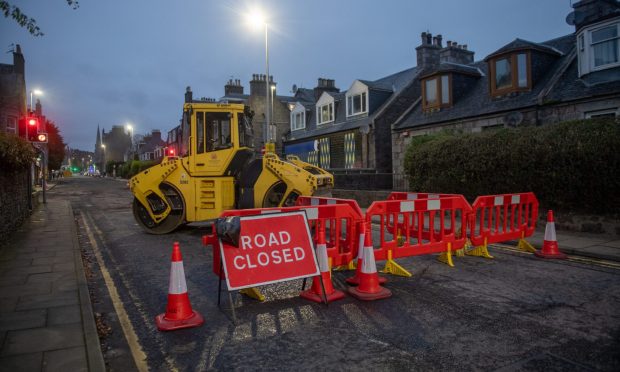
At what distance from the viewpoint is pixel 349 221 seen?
20.5 ft

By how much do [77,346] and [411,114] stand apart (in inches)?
898

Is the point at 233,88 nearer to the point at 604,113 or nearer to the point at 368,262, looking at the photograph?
the point at 604,113

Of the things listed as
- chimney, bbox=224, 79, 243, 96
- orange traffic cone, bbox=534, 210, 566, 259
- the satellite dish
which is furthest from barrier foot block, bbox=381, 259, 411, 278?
chimney, bbox=224, 79, 243, 96

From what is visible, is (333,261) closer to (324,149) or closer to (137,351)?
(137,351)

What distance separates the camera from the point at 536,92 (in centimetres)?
1772

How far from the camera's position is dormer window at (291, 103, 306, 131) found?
118ft

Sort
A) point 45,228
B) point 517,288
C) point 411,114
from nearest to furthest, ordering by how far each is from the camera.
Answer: point 517,288 → point 45,228 → point 411,114

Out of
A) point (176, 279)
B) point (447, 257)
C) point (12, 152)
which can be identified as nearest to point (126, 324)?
point (176, 279)

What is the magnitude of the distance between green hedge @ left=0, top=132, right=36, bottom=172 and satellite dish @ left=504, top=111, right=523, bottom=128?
57.4 feet

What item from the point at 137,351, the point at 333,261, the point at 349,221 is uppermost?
the point at 349,221

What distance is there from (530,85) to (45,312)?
63.7 feet

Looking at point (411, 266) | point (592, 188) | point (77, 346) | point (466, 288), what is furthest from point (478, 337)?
point (592, 188)

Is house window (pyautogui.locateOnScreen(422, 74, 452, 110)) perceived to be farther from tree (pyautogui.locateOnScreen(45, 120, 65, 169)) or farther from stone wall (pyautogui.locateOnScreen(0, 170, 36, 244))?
tree (pyautogui.locateOnScreen(45, 120, 65, 169))

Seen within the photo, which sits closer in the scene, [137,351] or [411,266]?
[137,351]
